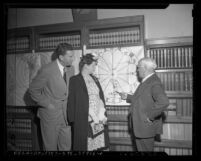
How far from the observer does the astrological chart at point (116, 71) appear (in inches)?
84.8

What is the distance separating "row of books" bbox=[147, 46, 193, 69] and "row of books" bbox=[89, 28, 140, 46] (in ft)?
0.67

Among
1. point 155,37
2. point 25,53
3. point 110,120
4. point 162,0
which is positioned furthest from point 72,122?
point 162,0

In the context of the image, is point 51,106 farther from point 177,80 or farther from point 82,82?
point 177,80

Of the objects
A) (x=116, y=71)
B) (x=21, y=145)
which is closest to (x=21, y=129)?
(x=21, y=145)

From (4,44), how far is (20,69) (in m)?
0.28

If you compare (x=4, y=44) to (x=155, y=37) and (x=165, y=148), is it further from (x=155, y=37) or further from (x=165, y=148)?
(x=165, y=148)

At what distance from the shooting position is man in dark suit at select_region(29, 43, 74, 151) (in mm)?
2102

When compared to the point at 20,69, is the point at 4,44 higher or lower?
higher

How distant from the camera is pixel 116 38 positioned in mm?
2182

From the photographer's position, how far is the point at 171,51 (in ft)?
7.08

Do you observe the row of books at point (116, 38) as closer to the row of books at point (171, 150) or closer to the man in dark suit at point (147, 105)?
the man in dark suit at point (147, 105)

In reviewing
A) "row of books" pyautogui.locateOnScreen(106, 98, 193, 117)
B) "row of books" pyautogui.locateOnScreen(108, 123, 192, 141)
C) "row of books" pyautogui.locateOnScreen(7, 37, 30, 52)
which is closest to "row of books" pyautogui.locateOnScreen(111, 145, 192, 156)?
"row of books" pyautogui.locateOnScreen(108, 123, 192, 141)

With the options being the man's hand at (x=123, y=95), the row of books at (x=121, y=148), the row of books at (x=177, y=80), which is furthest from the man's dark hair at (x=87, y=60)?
the row of books at (x=121, y=148)

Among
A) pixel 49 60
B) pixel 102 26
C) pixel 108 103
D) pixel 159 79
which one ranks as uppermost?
pixel 102 26
